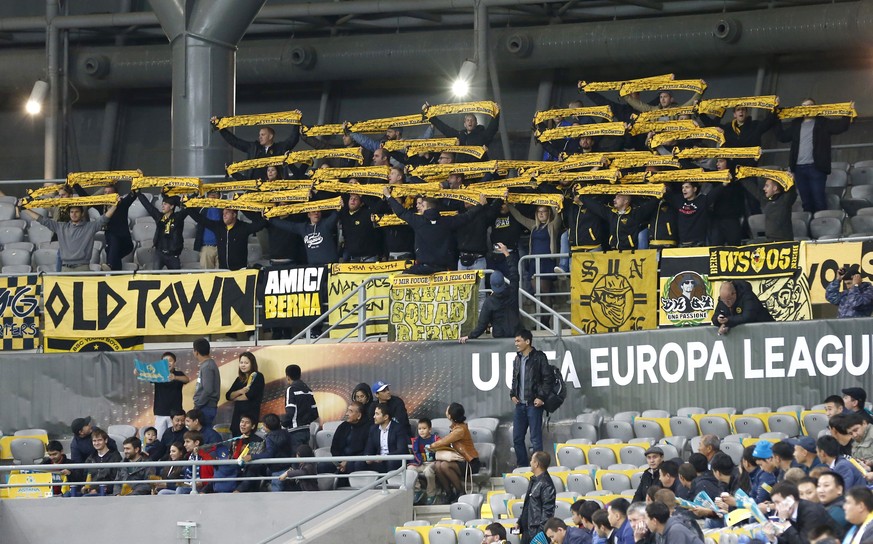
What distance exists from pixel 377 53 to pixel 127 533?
13967mm

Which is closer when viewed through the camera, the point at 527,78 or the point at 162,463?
the point at 162,463

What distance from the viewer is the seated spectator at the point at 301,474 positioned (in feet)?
55.9

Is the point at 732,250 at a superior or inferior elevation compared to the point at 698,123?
inferior

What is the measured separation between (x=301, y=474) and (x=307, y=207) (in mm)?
4472

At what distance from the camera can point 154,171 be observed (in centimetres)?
3169

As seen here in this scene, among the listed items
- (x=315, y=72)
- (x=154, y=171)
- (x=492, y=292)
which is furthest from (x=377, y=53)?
(x=492, y=292)

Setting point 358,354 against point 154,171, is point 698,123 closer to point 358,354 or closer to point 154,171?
point 358,354

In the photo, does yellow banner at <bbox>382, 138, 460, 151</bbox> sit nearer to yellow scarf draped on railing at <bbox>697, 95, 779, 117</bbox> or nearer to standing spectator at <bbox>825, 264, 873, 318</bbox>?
yellow scarf draped on railing at <bbox>697, 95, 779, 117</bbox>

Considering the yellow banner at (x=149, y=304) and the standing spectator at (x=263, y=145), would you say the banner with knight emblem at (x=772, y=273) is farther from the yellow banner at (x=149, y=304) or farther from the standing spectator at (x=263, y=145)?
the standing spectator at (x=263, y=145)

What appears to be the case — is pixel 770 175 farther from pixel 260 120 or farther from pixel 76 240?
pixel 76 240

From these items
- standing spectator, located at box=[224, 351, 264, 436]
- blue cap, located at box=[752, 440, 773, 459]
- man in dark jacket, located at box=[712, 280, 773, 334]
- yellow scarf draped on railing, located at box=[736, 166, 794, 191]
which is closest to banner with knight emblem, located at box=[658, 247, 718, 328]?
man in dark jacket, located at box=[712, 280, 773, 334]

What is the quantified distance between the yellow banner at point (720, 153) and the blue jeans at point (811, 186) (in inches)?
59.2

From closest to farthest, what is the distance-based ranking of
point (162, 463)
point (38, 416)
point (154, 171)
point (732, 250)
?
point (162, 463), point (732, 250), point (38, 416), point (154, 171)

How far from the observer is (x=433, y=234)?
19.3m
